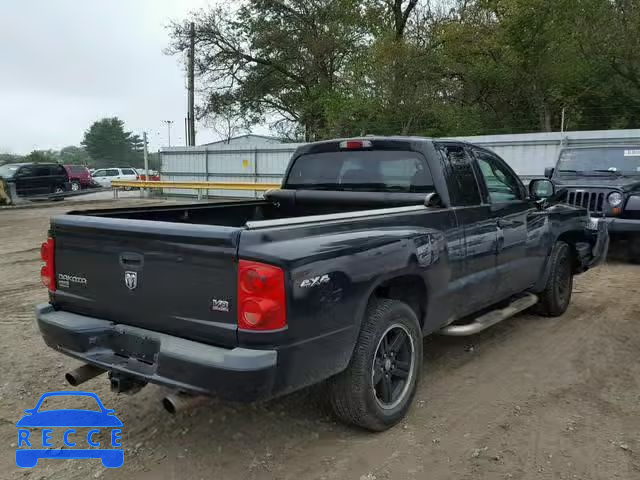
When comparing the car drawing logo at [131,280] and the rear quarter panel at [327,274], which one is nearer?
the rear quarter panel at [327,274]

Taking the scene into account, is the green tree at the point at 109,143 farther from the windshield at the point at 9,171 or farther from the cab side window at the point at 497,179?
the cab side window at the point at 497,179

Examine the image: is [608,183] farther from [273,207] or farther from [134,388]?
[134,388]

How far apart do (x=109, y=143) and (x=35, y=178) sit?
226 ft

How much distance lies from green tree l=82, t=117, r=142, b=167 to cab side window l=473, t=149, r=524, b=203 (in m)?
87.8

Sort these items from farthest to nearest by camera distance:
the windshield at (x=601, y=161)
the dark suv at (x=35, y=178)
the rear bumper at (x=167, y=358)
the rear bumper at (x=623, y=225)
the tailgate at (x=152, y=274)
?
the dark suv at (x=35, y=178) < the windshield at (x=601, y=161) < the rear bumper at (x=623, y=225) < the tailgate at (x=152, y=274) < the rear bumper at (x=167, y=358)

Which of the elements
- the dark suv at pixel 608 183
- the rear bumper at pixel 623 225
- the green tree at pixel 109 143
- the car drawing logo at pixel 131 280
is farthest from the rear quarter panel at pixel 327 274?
the green tree at pixel 109 143

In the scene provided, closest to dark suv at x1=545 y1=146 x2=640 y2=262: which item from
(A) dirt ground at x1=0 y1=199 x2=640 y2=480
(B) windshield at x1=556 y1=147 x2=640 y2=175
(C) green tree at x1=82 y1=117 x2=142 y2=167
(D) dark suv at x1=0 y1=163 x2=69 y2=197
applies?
(B) windshield at x1=556 y1=147 x2=640 y2=175

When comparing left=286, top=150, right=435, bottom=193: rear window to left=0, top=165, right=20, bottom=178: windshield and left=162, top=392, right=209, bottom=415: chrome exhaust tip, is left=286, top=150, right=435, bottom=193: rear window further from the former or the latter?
left=0, top=165, right=20, bottom=178: windshield

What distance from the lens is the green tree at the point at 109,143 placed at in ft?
291

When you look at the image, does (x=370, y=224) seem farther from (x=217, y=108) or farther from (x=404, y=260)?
(x=217, y=108)

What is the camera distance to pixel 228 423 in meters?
3.68

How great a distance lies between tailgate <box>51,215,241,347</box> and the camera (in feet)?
9.26

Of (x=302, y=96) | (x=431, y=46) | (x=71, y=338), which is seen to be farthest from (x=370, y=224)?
(x=302, y=96)

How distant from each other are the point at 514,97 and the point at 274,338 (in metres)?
21.6
